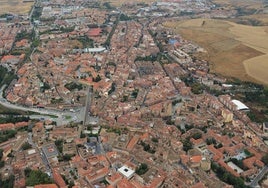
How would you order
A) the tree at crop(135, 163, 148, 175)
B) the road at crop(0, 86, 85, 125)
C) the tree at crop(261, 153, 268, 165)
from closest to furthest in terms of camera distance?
the tree at crop(135, 163, 148, 175) → the tree at crop(261, 153, 268, 165) → the road at crop(0, 86, 85, 125)

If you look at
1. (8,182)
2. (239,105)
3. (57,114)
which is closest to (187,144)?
(239,105)

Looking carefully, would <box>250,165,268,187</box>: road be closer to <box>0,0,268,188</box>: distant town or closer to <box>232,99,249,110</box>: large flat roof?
<box>0,0,268,188</box>: distant town

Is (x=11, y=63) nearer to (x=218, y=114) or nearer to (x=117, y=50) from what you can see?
(x=117, y=50)

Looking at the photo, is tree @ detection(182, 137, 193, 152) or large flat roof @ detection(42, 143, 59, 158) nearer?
large flat roof @ detection(42, 143, 59, 158)

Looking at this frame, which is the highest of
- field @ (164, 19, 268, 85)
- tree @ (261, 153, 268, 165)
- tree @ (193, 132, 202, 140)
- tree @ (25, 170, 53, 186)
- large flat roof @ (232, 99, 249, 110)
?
tree @ (25, 170, 53, 186)

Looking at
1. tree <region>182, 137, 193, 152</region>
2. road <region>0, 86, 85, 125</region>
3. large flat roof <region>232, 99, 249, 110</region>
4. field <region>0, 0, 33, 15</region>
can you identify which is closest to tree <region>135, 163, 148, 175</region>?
tree <region>182, 137, 193, 152</region>

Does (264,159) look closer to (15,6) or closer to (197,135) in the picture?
(197,135)

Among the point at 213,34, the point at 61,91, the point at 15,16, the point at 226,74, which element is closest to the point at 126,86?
the point at 61,91

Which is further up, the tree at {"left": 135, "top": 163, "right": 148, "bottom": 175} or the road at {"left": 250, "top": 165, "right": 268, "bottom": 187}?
the tree at {"left": 135, "top": 163, "right": 148, "bottom": 175}
